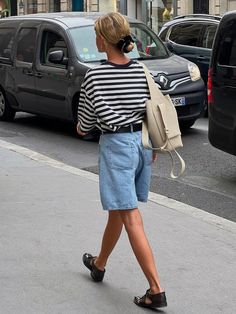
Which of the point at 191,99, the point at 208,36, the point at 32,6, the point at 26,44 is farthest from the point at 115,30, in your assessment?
the point at 32,6

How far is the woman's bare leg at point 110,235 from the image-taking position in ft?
13.1

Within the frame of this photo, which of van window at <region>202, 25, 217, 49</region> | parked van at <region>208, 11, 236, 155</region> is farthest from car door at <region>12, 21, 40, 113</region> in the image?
parked van at <region>208, 11, 236, 155</region>

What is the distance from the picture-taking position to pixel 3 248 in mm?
4828

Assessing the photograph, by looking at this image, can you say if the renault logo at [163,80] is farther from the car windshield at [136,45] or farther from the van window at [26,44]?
the van window at [26,44]

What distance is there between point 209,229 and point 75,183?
1.97 m

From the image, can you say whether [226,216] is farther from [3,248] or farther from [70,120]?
[70,120]

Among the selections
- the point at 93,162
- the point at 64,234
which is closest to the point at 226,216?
the point at 64,234

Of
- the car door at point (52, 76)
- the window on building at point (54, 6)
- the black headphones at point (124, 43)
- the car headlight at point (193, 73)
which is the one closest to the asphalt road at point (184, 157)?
the car door at point (52, 76)

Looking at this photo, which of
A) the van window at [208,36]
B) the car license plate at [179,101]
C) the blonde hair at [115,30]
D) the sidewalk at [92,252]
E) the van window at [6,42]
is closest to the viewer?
the blonde hair at [115,30]

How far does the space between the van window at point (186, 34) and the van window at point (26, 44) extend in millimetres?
3050

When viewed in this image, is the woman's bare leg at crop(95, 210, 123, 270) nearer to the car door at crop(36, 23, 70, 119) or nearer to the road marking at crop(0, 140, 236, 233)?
the road marking at crop(0, 140, 236, 233)

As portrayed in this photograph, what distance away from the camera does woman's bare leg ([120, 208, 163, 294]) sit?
3.77 metres

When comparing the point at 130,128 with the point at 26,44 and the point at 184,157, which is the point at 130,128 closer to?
the point at 184,157

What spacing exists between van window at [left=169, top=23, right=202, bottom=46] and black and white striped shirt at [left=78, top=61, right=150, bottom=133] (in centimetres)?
859
